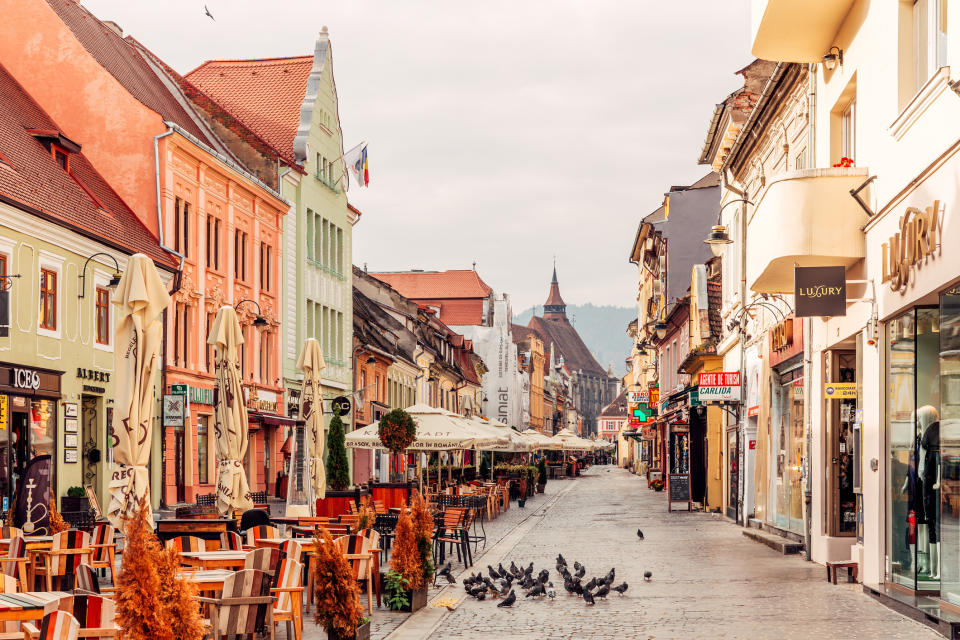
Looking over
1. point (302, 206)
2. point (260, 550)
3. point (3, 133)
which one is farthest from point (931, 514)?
point (302, 206)

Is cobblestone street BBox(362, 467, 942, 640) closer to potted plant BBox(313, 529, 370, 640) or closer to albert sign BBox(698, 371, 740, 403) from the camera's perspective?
potted plant BBox(313, 529, 370, 640)

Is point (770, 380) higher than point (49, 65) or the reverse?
the reverse

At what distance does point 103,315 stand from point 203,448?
25.7 feet

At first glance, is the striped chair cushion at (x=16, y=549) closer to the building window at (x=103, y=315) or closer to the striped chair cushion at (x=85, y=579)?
the striped chair cushion at (x=85, y=579)

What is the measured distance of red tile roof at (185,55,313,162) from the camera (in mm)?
44906

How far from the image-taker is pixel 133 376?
15328 mm

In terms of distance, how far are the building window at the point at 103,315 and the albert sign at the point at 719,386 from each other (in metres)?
13.6

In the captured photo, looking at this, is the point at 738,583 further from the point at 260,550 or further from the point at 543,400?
the point at 543,400

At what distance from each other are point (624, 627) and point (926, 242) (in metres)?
4.63

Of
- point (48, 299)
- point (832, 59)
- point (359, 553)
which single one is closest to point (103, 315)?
point (48, 299)

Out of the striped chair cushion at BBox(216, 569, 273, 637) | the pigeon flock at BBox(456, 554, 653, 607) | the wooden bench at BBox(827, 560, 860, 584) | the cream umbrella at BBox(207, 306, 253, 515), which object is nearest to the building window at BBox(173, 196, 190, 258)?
the cream umbrella at BBox(207, 306, 253, 515)

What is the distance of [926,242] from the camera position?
37.7ft

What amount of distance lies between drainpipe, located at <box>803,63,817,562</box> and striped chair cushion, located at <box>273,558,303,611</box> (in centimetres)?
1041

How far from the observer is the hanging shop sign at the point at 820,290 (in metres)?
14.5
